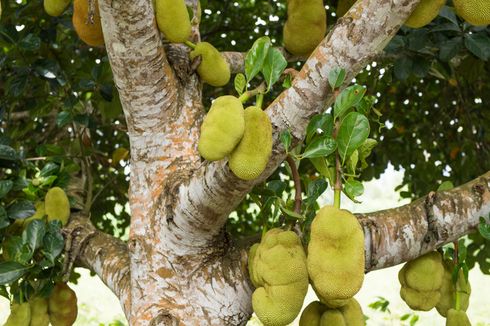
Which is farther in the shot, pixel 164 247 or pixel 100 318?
pixel 100 318

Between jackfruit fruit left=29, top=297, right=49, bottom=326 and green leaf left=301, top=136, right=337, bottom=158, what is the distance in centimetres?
81

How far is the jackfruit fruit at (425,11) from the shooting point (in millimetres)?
1025

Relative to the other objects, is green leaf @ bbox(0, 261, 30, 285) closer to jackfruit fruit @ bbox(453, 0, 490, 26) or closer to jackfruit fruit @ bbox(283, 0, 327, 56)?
jackfruit fruit @ bbox(283, 0, 327, 56)

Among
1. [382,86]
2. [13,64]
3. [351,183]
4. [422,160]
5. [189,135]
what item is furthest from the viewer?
[422,160]

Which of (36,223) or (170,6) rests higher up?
(170,6)

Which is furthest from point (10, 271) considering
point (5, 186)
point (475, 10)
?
point (475, 10)

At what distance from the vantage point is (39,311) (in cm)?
158

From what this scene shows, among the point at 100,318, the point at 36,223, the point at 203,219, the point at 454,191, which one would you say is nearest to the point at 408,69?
the point at 454,191

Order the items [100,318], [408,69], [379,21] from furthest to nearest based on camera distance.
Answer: [100,318], [408,69], [379,21]

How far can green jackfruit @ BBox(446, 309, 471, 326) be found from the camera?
49.4 inches

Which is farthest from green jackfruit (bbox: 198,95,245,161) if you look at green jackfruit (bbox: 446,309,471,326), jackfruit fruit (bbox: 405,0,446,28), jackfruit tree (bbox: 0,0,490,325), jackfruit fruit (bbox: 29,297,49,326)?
jackfruit fruit (bbox: 29,297,49,326)

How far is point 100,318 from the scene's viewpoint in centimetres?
495

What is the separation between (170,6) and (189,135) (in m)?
0.25

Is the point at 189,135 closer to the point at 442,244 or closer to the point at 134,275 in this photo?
the point at 134,275
